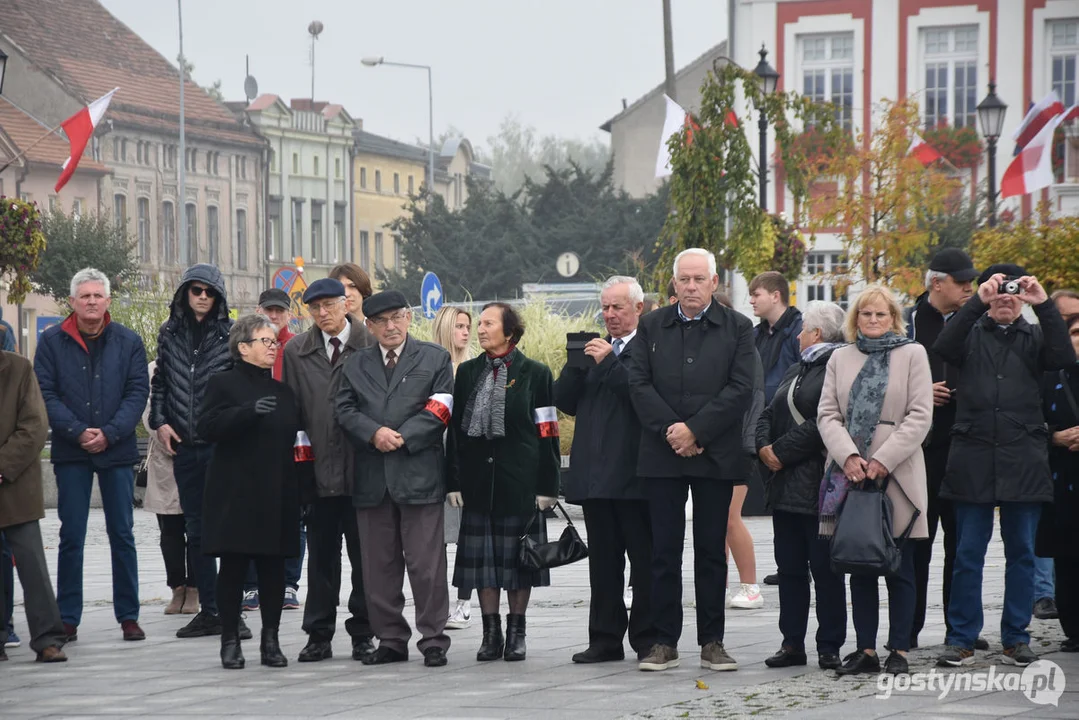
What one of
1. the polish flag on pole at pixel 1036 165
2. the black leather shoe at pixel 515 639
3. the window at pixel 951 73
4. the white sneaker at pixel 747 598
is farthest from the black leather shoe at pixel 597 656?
the window at pixel 951 73

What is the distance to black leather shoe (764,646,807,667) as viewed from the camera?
8.42 meters

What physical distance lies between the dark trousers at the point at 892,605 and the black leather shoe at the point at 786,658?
364mm

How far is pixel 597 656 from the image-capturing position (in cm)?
874

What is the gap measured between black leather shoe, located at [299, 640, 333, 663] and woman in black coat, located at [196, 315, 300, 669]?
156 mm

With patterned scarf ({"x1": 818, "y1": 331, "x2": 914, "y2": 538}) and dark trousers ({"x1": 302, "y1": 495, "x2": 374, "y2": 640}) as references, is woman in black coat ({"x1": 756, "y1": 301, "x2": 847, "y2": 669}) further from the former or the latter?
dark trousers ({"x1": 302, "y1": 495, "x2": 374, "y2": 640})

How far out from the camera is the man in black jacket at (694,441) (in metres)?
8.42

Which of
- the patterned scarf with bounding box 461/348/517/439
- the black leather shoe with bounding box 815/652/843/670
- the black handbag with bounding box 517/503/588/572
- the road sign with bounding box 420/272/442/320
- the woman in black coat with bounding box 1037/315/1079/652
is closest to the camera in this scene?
the black leather shoe with bounding box 815/652/843/670

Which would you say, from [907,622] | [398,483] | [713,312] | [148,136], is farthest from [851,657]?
[148,136]

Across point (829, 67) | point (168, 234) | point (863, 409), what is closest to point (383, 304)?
point (863, 409)

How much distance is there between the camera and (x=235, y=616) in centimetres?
895

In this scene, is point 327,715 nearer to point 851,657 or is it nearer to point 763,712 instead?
point 763,712

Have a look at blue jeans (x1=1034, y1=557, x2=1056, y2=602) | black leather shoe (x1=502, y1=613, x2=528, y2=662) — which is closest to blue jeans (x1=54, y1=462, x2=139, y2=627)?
black leather shoe (x1=502, y1=613, x2=528, y2=662)

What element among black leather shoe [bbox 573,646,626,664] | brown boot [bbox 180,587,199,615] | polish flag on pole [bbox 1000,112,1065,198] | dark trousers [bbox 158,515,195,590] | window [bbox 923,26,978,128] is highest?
window [bbox 923,26,978,128]

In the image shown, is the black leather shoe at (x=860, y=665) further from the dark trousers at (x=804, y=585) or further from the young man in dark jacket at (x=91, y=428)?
the young man in dark jacket at (x=91, y=428)
